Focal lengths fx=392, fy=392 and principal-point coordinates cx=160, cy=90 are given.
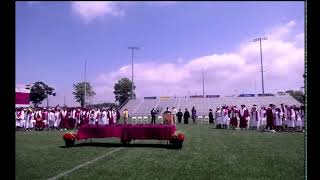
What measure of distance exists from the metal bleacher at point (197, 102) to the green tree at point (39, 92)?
1531 centimetres

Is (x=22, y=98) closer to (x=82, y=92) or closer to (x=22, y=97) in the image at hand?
(x=22, y=97)

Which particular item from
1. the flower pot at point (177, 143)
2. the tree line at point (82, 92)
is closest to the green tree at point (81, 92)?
the tree line at point (82, 92)

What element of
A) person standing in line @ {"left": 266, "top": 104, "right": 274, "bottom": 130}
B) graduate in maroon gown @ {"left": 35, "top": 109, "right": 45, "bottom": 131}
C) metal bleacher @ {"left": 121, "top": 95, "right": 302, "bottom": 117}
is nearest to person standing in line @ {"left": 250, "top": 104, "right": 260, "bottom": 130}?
person standing in line @ {"left": 266, "top": 104, "right": 274, "bottom": 130}

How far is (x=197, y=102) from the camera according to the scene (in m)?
81.3

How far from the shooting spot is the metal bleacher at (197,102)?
74.2 meters

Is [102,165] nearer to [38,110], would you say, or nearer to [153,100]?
[38,110]

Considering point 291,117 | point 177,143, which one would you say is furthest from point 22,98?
point 177,143

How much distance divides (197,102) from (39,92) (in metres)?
31.5

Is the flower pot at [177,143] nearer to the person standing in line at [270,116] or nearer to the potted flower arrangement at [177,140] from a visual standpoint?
the potted flower arrangement at [177,140]

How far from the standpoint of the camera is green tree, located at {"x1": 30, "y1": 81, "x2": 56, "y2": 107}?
240 ft

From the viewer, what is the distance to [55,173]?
972 centimetres
